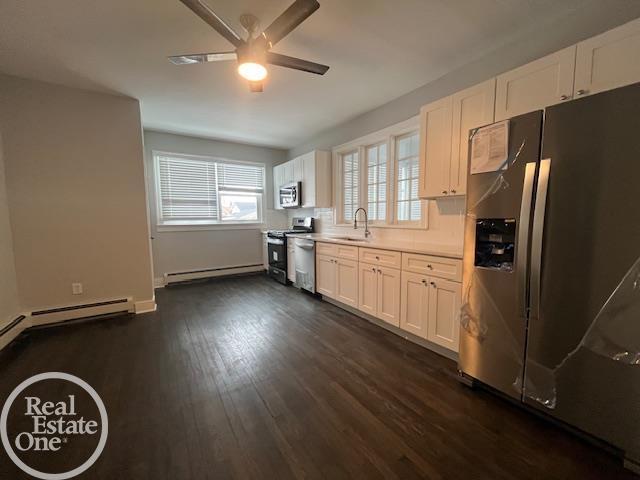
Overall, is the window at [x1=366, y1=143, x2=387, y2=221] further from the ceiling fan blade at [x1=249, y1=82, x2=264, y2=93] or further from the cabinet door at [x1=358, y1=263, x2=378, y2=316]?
the ceiling fan blade at [x1=249, y1=82, x2=264, y2=93]

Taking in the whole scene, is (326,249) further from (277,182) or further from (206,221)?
(206,221)

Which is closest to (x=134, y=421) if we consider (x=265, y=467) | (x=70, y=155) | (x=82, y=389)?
(x=82, y=389)

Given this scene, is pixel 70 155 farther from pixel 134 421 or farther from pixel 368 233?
pixel 368 233

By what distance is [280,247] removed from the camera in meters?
4.73

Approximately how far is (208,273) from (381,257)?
12.2 feet

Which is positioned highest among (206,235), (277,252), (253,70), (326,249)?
(253,70)

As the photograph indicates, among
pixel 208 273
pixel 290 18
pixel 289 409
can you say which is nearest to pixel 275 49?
pixel 290 18

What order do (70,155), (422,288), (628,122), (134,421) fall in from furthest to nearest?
(70,155) < (422,288) < (134,421) < (628,122)

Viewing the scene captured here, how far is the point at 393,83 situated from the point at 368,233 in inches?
74.2

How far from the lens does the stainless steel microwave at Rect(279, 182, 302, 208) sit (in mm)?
4761

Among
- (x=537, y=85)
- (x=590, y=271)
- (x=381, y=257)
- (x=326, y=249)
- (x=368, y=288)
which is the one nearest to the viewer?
(x=590, y=271)

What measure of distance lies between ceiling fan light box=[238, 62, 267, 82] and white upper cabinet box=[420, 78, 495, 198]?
160 cm

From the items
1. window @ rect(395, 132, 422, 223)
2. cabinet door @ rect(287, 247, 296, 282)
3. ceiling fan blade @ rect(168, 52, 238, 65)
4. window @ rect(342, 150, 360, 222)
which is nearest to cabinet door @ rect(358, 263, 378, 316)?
window @ rect(395, 132, 422, 223)

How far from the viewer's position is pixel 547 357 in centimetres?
148
